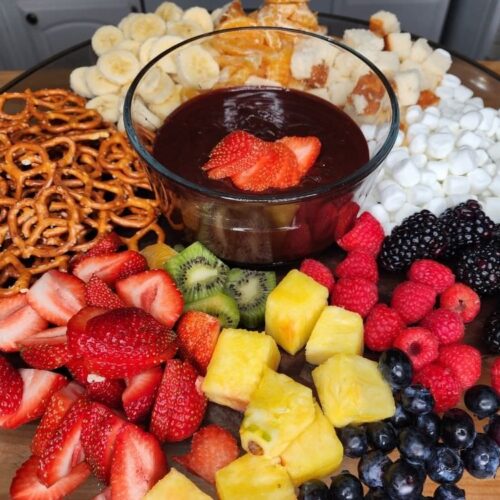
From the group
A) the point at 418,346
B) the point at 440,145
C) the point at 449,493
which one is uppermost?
the point at 440,145

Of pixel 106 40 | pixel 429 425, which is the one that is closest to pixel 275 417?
pixel 429 425

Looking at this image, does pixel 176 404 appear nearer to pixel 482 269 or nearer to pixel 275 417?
pixel 275 417

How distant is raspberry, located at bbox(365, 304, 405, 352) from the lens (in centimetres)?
146

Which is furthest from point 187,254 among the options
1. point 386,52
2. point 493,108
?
point 493,108

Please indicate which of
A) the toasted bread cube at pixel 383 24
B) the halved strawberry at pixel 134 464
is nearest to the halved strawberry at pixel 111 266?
the halved strawberry at pixel 134 464

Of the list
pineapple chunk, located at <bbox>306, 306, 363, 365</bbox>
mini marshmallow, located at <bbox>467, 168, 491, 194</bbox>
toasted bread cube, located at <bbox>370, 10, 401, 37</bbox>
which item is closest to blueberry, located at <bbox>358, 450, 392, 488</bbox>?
pineapple chunk, located at <bbox>306, 306, 363, 365</bbox>

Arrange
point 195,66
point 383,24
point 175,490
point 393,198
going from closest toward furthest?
point 175,490
point 393,198
point 195,66
point 383,24

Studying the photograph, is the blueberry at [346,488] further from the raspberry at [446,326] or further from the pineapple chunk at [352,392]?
the raspberry at [446,326]

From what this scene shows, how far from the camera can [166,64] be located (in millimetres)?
1891

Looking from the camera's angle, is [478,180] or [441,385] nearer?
[441,385]

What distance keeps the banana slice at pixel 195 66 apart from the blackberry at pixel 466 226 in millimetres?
834

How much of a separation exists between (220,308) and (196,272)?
0.12 meters

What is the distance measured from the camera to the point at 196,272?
1533 mm

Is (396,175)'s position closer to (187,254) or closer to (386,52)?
(386,52)
